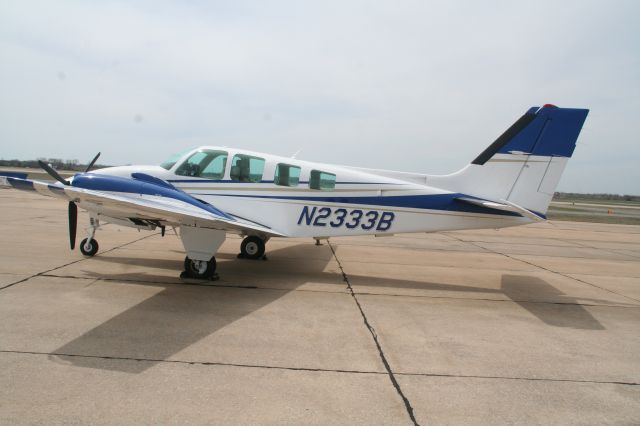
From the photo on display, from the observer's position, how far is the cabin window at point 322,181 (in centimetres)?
884

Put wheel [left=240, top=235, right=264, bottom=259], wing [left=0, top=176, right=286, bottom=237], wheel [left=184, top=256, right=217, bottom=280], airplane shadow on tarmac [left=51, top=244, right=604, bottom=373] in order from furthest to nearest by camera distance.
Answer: wheel [left=240, top=235, right=264, bottom=259] → wheel [left=184, top=256, right=217, bottom=280] → wing [left=0, top=176, right=286, bottom=237] → airplane shadow on tarmac [left=51, top=244, right=604, bottom=373]

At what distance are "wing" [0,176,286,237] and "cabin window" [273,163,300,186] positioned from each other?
1089 mm

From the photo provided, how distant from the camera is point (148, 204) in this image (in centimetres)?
675

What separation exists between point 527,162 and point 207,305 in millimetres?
7142

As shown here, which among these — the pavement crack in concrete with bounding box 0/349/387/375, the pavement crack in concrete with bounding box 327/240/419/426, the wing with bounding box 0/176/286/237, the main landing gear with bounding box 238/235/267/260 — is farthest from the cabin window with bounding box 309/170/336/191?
the pavement crack in concrete with bounding box 0/349/387/375

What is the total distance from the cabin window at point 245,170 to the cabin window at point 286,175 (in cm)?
36

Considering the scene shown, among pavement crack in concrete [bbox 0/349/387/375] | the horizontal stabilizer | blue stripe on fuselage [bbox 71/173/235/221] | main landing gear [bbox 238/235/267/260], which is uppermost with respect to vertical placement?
the horizontal stabilizer

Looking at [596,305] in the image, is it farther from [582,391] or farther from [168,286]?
[168,286]

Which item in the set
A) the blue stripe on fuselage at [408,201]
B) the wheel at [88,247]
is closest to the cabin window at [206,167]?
the blue stripe on fuselage at [408,201]

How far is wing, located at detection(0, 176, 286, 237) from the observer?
21.4 ft

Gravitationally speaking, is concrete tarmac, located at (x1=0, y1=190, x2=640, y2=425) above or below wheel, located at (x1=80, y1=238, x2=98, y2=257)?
above

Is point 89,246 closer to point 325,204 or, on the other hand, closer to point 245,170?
point 245,170

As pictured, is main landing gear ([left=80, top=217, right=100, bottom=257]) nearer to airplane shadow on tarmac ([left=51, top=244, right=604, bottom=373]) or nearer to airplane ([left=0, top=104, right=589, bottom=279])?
airplane shadow on tarmac ([left=51, top=244, right=604, bottom=373])

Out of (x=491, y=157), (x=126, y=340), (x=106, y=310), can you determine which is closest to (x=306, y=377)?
(x=126, y=340)
